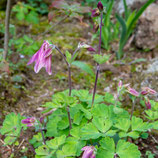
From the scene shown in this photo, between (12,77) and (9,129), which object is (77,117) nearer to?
(9,129)

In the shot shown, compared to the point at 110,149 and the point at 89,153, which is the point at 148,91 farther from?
the point at 89,153

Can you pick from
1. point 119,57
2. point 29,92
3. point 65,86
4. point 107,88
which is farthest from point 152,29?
point 29,92

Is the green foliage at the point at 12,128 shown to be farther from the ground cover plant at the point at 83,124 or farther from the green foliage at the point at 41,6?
the green foliage at the point at 41,6

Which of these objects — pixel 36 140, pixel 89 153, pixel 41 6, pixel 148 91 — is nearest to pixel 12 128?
pixel 36 140

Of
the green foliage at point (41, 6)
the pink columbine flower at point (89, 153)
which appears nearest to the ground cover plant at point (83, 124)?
the pink columbine flower at point (89, 153)

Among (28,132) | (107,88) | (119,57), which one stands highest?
(119,57)

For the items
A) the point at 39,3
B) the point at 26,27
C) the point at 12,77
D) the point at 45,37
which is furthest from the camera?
the point at 39,3

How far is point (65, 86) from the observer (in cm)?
232

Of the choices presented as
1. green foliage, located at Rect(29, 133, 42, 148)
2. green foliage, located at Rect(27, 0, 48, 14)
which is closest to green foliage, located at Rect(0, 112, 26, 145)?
green foliage, located at Rect(29, 133, 42, 148)

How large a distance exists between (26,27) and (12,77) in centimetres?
136

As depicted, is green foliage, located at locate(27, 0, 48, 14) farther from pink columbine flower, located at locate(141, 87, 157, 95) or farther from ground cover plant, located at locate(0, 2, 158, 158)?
pink columbine flower, located at locate(141, 87, 157, 95)

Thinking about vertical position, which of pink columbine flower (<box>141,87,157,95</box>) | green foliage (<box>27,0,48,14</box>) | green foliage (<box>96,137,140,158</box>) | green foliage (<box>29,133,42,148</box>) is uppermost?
green foliage (<box>27,0,48,14</box>)

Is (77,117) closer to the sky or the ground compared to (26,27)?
closer to the ground

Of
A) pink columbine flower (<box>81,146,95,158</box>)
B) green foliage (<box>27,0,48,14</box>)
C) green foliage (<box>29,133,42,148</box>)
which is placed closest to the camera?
pink columbine flower (<box>81,146,95,158</box>)
